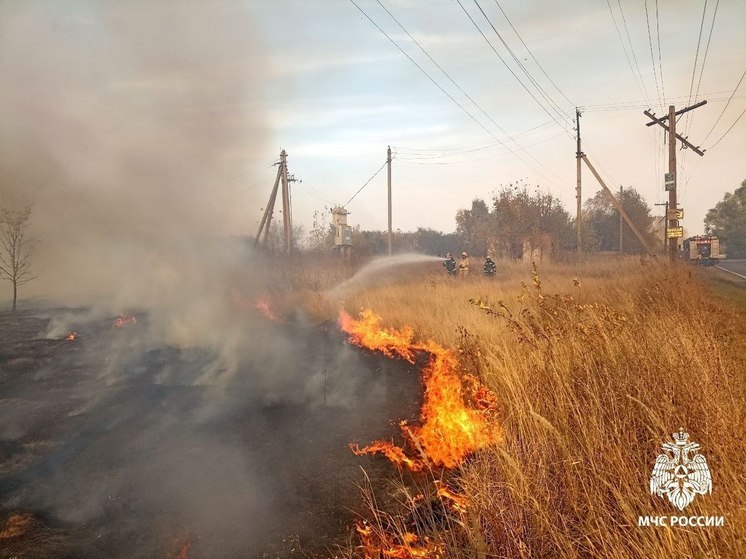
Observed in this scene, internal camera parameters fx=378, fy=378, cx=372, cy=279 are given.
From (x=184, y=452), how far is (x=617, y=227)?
2216 inches

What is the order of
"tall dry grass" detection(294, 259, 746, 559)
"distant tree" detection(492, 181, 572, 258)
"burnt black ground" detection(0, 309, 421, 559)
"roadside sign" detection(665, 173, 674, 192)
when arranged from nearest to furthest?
1. "tall dry grass" detection(294, 259, 746, 559)
2. "burnt black ground" detection(0, 309, 421, 559)
3. "roadside sign" detection(665, 173, 674, 192)
4. "distant tree" detection(492, 181, 572, 258)

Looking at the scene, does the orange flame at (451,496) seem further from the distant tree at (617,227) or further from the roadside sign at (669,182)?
the distant tree at (617,227)

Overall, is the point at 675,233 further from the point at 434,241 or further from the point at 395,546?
the point at 434,241

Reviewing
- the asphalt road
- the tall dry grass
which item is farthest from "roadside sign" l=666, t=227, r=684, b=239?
the tall dry grass

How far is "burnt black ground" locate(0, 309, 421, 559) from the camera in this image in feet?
11.8

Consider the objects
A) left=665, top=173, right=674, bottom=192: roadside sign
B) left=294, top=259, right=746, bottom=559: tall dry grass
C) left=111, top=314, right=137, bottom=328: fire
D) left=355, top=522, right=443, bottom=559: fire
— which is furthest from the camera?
left=665, top=173, right=674, bottom=192: roadside sign

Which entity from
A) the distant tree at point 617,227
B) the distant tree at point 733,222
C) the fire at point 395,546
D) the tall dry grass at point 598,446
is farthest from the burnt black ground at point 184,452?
the distant tree at point 733,222

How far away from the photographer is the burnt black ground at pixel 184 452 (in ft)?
11.8

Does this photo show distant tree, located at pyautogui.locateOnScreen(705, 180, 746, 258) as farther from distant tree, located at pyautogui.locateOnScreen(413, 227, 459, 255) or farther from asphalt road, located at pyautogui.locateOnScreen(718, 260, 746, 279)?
distant tree, located at pyautogui.locateOnScreen(413, 227, 459, 255)

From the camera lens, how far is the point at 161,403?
667cm

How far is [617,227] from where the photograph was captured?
48.9m

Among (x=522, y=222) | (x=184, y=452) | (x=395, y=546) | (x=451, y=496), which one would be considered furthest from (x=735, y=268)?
(x=184, y=452)

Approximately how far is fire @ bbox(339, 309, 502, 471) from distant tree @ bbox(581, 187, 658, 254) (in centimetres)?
3931

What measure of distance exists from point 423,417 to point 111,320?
12014 millimetres
